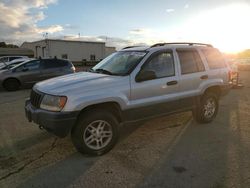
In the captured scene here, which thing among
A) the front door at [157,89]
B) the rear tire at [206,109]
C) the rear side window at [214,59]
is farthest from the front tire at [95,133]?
the rear side window at [214,59]

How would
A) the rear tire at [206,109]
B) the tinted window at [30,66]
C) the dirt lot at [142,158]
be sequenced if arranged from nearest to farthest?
the dirt lot at [142,158] < the rear tire at [206,109] < the tinted window at [30,66]

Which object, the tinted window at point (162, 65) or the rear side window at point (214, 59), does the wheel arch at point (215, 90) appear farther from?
the tinted window at point (162, 65)

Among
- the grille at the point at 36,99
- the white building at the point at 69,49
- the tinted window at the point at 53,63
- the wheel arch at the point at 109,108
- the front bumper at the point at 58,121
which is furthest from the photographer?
the white building at the point at 69,49

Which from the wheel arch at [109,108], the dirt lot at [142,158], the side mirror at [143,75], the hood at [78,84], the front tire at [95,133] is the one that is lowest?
the dirt lot at [142,158]

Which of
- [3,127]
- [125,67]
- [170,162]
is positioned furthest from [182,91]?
[3,127]

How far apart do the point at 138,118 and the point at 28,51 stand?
150ft

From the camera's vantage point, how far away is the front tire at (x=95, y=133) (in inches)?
175

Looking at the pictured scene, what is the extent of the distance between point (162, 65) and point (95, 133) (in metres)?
1.95

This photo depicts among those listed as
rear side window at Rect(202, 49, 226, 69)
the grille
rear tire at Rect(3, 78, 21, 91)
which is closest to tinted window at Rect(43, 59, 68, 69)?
rear tire at Rect(3, 78, 21, 91)

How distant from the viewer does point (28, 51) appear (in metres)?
47.0

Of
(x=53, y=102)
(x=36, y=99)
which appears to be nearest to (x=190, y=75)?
(x=53, y=102)

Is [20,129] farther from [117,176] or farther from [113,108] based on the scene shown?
[117,176]

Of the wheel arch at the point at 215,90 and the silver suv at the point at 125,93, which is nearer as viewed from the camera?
the silver suv at the point at 125,93

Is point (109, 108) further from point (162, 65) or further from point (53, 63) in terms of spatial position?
point (53, 63)
